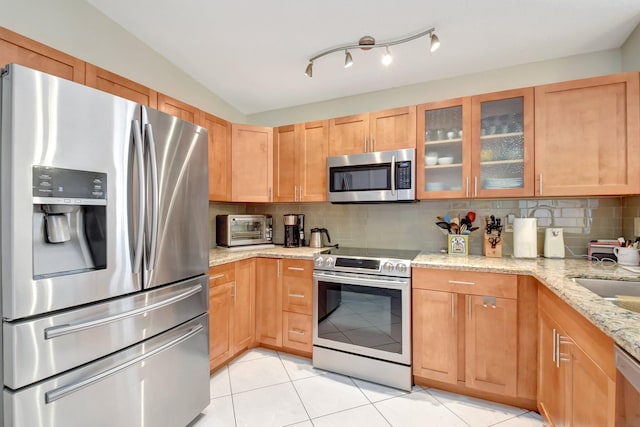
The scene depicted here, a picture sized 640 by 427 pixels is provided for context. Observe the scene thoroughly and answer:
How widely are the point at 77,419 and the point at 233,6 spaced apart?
7.55ft

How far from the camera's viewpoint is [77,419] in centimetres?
113

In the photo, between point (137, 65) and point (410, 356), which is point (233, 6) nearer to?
point (137, 65)

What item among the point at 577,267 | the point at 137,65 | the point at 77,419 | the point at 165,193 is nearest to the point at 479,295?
the point at 577,267

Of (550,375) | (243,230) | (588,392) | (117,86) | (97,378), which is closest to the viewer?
(588,392)

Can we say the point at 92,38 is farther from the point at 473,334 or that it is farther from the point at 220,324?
the point at 473,334

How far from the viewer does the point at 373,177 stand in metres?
2.44

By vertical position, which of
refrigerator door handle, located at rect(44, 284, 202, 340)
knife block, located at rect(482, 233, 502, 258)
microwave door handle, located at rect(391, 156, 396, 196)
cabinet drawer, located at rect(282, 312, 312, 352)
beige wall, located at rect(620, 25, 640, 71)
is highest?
beige wall, located at rect(620, 25, 640, 71)

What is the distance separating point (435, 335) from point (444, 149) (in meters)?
1.46

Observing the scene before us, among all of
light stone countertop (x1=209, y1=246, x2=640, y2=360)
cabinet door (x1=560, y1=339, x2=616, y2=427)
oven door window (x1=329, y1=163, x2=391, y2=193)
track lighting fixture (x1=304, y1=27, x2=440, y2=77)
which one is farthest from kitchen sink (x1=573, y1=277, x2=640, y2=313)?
track lighting fixture (x1=304, y1=27, x2=440, y2=77)

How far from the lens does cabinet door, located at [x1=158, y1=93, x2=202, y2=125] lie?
2104 millimetres

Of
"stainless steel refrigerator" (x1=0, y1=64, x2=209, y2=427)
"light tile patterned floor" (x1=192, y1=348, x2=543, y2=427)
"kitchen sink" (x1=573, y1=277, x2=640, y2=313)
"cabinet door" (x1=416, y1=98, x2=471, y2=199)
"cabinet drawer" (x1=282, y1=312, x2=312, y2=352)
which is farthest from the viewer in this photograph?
"cabinet drawer" (x1=282, y1=312, x2=312, y2=352)

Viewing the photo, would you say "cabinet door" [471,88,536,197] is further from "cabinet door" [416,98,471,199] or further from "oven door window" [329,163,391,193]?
"oven door window" [329,163,391,193]

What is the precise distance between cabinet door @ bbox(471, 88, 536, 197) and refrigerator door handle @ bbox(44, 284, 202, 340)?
2.20 m

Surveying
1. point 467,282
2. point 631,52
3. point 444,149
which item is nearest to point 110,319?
point 467,282
